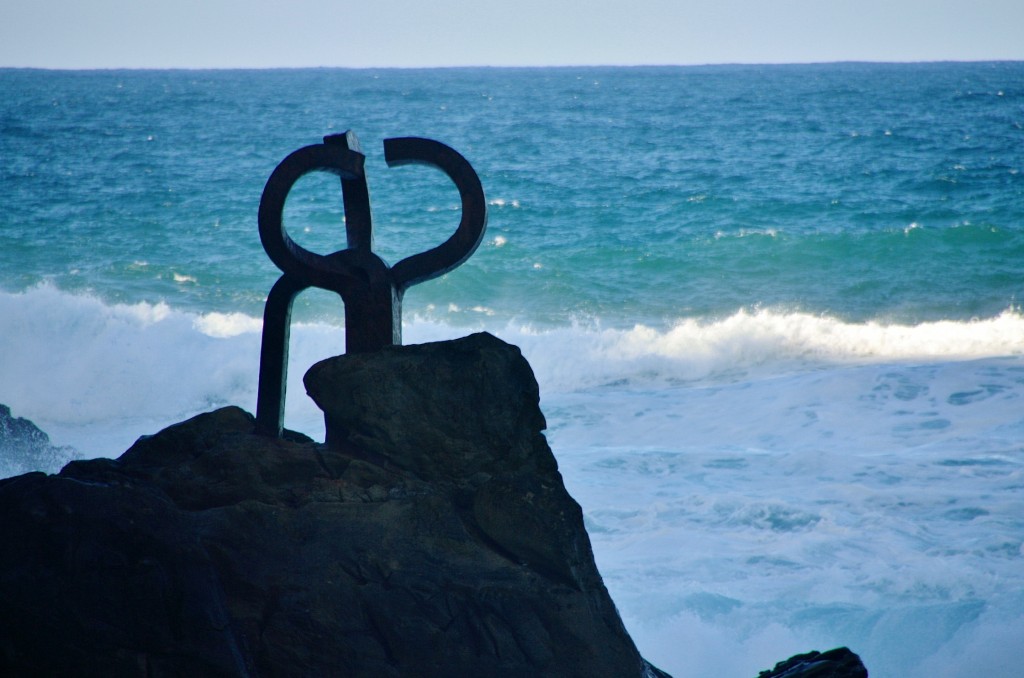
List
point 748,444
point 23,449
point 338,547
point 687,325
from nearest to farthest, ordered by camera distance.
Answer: point 338,547
point 23,449
point 748,444
point 687,325

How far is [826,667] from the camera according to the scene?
9.98 ft

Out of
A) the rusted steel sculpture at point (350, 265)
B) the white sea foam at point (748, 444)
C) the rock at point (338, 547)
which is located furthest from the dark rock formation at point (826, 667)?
the white sea foam at point (748, 444)

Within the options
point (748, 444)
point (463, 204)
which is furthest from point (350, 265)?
point (748, 444)

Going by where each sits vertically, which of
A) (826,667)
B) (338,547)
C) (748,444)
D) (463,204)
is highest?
(463,204)

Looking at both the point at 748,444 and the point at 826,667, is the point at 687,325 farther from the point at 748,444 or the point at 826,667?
the point at 826,667

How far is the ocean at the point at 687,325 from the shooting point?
552cm

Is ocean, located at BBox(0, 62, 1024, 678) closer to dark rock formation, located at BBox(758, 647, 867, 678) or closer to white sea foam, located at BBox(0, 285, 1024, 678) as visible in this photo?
white sea foam, located at BBox(0, 285, 1024, 678)

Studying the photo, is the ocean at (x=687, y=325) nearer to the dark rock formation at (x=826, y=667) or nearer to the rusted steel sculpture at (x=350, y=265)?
the dark rock formation at (x=826, y=667)

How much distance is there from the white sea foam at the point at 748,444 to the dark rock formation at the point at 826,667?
5.77ft

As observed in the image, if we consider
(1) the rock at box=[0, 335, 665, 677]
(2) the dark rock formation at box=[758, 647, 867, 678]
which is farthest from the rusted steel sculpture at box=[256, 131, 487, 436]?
(2) the dark rock formation at box=[758, 647, 867, 678]

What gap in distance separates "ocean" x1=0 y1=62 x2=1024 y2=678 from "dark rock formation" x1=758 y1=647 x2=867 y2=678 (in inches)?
69.6

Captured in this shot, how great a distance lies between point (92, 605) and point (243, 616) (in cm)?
35

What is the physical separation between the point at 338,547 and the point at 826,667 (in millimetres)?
1478

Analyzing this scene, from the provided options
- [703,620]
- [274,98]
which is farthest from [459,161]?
[274,98]
